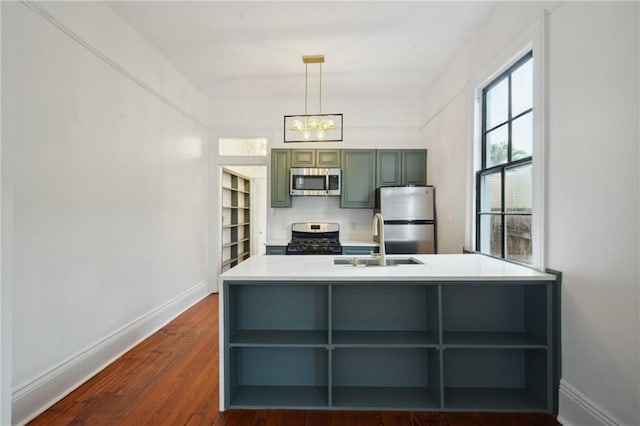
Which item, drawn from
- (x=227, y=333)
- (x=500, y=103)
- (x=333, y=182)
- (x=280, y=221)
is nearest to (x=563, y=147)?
(x=500, y=103)

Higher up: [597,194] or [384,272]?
[597,194]

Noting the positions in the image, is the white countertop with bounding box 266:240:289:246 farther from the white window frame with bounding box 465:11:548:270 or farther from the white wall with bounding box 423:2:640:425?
the white wall with bounding box 423:2:640:425

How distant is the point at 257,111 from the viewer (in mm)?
5109

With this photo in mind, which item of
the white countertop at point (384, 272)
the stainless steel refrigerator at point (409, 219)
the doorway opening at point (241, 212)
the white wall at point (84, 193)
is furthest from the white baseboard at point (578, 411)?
the doorway opening at point (241, 212)

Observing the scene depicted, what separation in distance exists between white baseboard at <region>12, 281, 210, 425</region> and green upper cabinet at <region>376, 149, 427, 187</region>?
126 inches

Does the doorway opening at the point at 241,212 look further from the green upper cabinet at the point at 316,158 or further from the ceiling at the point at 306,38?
the ceiling at the point at 306,38

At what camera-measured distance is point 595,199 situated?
172 centimetres

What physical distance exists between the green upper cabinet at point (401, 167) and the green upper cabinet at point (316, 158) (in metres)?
0.64

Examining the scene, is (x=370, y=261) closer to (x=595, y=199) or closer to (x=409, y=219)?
(x=595, y=199)

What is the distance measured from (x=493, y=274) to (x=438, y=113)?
Answer: 2.71 m

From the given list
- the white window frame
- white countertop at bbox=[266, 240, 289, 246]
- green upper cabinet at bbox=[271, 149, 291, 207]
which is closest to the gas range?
white countertop at bbox=[266, 240, 289, 246]

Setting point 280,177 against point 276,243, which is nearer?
point 276,243

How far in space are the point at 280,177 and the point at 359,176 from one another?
3.70 ft

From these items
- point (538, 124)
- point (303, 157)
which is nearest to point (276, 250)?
point (303, 157)
